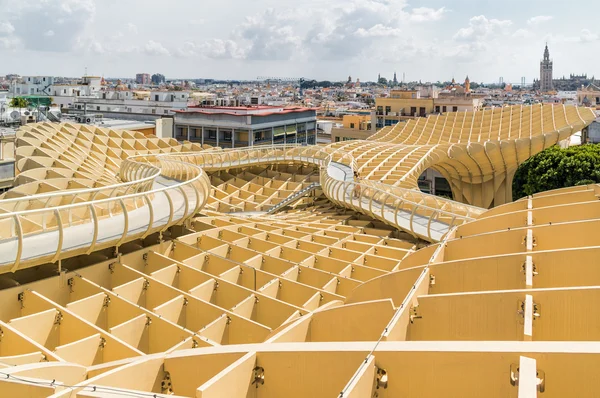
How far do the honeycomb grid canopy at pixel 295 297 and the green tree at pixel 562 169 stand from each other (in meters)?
23.1

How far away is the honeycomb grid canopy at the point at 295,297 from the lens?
300 inches

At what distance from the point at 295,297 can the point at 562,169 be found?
124 ft

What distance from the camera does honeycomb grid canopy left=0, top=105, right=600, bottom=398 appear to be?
300 inches

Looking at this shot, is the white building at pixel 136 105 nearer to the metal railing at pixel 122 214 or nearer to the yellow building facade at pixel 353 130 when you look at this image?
the yellow building facade at pixel 353 130

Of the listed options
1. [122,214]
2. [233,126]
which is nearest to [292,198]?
[122,214]

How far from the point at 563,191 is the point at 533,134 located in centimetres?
4343

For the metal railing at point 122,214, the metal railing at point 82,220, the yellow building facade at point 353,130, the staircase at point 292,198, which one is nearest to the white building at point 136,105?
the yellow building facade at point 353,130

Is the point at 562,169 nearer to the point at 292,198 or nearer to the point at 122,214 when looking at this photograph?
the point at 292,198

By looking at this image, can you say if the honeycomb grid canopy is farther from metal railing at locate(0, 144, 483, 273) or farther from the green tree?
the green tree

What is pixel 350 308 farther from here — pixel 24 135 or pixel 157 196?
pixel 24 135

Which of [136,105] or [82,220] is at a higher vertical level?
[136,105]

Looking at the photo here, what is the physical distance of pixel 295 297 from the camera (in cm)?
1611

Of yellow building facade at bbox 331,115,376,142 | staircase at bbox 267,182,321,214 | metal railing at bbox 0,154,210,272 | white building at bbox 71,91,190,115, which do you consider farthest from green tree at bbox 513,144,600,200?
white building at bbox 71,91,190,115

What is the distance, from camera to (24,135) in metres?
40.8
